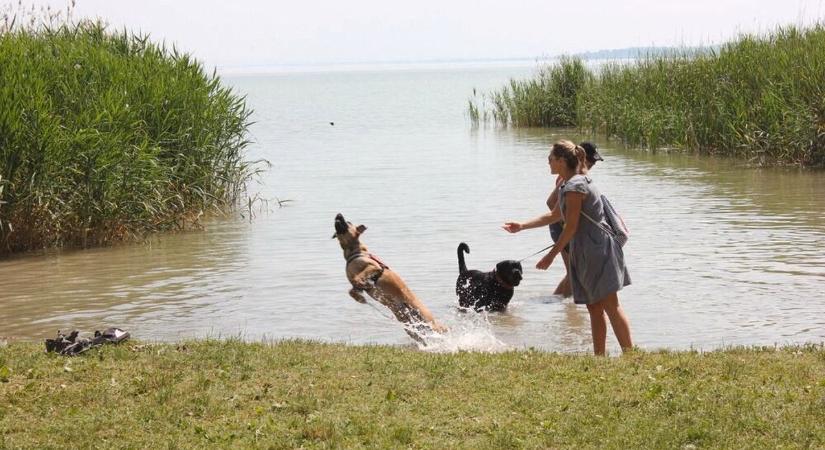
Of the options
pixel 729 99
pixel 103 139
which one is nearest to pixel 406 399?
pixel 103 139

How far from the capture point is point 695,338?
10320 mm

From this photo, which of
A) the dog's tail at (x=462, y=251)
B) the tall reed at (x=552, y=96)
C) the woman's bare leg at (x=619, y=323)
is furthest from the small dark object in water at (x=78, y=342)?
the tall reed at (x=552, y=96)

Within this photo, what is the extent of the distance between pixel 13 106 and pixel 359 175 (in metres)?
13.2

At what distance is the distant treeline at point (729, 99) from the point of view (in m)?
22.8

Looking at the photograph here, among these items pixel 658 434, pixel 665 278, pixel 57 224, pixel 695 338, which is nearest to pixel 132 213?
pixel 57 224

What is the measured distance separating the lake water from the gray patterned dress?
1.46 metres

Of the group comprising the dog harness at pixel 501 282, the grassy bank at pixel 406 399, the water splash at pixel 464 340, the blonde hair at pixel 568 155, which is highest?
the blonde hair at pixel 568 155

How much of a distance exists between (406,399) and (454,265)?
7.56 metres

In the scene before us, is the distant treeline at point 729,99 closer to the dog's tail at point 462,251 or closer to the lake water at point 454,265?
the lake water at point 454,265

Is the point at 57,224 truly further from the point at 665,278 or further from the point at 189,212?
the point at 665,278

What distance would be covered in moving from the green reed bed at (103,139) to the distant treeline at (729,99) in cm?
1095

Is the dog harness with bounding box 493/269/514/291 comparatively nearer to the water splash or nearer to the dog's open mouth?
the water splash

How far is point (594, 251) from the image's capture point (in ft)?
27.2

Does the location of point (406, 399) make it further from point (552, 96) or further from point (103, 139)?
point (552, 96)
